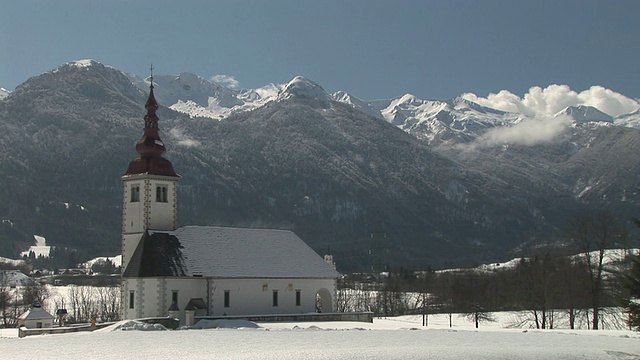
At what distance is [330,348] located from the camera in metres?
42.1

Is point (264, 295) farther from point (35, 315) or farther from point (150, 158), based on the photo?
point (35, 315)

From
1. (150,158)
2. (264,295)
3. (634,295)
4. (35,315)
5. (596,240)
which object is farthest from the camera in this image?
(35,315)

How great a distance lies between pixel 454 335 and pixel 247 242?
2827cm

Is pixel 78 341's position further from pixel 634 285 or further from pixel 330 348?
pixel 634 285

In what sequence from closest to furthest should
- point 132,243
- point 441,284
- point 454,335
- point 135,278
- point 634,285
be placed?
point 634,285 → point 454,335 → point 135,278 → point 132,243 → point 441,284

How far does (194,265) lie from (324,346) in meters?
29.7

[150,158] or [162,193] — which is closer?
[162,193]

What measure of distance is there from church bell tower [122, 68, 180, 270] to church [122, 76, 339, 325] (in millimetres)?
83

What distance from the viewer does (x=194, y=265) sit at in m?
71.2

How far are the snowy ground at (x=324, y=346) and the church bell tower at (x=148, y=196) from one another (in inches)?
875

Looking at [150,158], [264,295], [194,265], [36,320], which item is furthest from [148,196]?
[36,320]

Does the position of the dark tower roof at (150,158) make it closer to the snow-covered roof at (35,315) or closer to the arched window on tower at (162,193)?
the arched window on tower at (162,193)

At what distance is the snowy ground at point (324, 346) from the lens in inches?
1556

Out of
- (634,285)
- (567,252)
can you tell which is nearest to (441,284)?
(567,252)
